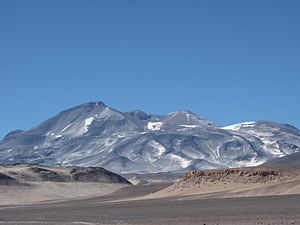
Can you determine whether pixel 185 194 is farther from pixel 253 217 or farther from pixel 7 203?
pixel 253 217

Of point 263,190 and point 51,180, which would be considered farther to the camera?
point 51,180

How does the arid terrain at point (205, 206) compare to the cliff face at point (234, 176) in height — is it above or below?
below

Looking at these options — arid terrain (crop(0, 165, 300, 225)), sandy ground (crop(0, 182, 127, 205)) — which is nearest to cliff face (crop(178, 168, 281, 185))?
arid terrain (crop(0, 165, 300, 225))

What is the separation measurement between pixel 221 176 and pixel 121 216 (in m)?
31.6

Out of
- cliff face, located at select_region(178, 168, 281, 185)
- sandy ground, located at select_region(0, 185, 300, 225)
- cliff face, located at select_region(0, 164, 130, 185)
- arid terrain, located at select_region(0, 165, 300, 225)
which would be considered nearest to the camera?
sandy ground, located at select_region(0, 185, 300, 225)

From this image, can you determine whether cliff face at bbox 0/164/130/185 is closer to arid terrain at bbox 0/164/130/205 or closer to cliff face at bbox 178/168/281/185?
arid terrain at bbox 0/164/130/205

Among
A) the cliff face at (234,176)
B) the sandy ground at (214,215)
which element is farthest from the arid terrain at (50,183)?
the sandy ground at (214,215)

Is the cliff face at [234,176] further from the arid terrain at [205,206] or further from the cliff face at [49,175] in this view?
the cliff face at [49,175]

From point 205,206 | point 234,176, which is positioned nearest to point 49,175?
point 234,176

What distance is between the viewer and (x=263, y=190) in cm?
6712

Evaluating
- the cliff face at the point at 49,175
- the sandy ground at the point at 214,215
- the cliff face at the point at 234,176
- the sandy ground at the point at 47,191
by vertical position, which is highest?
the cliff face at the point at 49,175

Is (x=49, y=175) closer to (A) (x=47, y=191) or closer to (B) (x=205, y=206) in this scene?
(A) (x=47, y=191)

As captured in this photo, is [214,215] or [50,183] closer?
[214,215]

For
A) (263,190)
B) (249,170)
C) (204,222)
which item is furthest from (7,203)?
(204,222)
